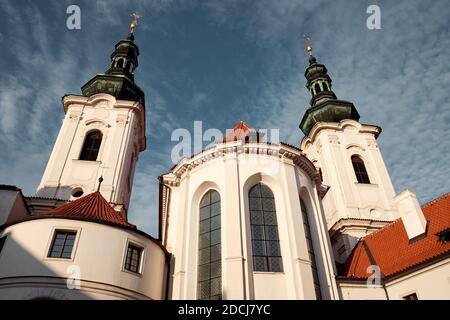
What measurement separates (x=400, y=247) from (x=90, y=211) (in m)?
15.6

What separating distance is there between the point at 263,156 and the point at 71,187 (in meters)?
13.2

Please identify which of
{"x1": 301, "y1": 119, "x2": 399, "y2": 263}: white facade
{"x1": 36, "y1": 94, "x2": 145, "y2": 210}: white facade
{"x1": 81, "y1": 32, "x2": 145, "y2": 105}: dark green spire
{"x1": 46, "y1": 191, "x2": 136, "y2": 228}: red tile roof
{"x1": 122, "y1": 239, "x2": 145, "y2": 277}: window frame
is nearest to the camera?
{"x1": 122, "y1": 239, "x2": 145, "y2": 277}: window frame

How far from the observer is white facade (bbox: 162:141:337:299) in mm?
13859

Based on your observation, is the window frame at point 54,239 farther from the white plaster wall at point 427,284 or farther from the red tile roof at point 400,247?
the white plaster wall at point 427,284

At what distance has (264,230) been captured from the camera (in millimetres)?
15453

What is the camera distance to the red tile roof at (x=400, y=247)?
16688mm

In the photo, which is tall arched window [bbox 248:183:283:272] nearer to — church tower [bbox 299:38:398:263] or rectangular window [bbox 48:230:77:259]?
rectangular window [bbox 48:230:77:259]

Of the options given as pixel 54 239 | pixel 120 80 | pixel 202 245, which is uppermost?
pixel 120 80

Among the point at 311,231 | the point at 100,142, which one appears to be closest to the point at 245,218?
the point at 311,231

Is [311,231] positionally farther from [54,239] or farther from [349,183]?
[349,183]

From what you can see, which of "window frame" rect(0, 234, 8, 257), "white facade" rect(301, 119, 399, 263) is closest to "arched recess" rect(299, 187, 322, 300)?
"white facade" rect(301, 119, 399, 263)

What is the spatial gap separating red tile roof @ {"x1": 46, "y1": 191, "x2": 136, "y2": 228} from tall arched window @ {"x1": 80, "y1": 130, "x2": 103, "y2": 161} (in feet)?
28.2

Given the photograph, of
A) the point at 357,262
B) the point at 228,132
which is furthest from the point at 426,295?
the point at 228,132

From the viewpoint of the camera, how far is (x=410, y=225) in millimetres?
19016
